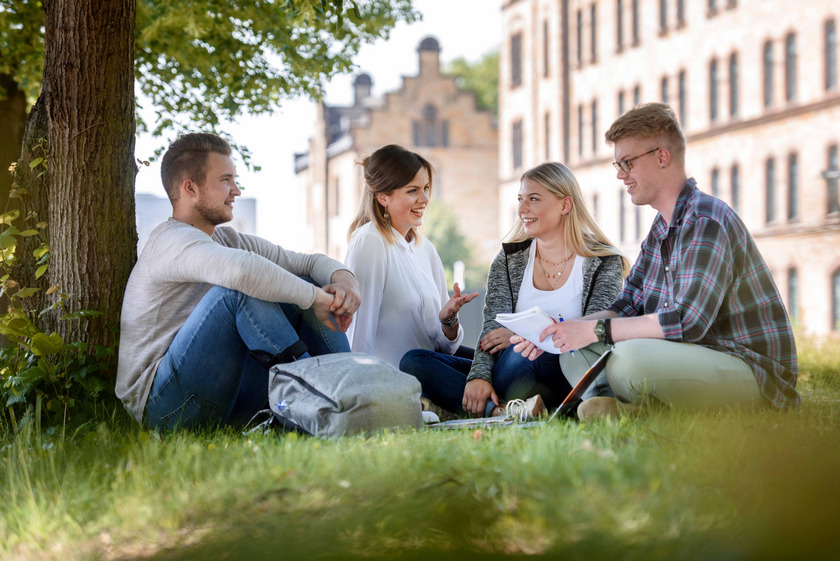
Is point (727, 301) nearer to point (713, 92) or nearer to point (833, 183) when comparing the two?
point (833, 183)

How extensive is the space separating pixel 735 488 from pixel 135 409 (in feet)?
9.99

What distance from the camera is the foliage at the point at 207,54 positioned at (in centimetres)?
1040

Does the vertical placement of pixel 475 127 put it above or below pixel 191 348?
above

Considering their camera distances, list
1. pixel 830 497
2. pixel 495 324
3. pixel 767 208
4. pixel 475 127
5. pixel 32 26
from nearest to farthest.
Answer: pixel 830 497 < pixel 495 324 < pixel 32 26 < pixel 767 208 < pixel 475 127

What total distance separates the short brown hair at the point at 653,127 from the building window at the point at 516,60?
1920 inches

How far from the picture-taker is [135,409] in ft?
15.9

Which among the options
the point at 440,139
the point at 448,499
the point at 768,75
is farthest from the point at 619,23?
the point at 448,499

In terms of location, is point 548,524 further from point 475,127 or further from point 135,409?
point 475,127

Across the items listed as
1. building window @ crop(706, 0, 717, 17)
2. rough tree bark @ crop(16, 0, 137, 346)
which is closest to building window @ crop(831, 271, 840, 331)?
building window @ crop(706, 0, 717, 17)

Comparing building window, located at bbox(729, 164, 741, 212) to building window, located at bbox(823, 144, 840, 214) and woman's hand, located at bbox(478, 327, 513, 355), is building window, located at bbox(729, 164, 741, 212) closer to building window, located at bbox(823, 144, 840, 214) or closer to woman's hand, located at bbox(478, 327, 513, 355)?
building window, located at bbox(823, 144, 840, 214)

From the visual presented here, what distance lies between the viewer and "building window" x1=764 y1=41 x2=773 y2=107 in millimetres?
36688

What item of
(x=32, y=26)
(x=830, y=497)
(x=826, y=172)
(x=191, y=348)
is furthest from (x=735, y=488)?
(x=826, y=172)

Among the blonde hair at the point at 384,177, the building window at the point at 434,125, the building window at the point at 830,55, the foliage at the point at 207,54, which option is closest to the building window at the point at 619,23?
the building window at the point at 830,55

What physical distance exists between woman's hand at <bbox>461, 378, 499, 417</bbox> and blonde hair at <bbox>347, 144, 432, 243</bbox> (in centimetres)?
113
